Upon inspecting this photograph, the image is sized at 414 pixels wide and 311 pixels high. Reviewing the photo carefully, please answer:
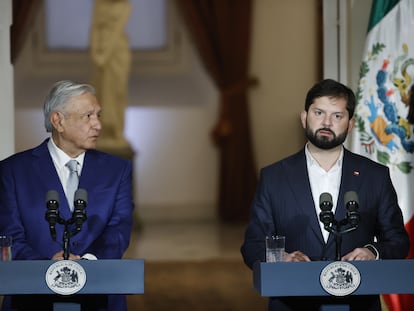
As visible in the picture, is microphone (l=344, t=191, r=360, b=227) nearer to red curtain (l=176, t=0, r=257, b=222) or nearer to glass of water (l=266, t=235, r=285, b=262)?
glass of water (l=266, t=235, r=285, b=262)

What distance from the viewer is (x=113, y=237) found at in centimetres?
383

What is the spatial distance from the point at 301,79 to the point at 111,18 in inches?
91.8

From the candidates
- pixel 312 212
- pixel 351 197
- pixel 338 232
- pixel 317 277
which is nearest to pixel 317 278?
pixel 317 277

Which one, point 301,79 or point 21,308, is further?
point 301,79

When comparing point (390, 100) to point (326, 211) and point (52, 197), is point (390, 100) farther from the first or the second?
point (52, 197)

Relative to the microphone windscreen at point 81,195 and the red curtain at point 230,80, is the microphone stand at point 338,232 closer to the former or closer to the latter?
the microphone windscreen at point 81,195

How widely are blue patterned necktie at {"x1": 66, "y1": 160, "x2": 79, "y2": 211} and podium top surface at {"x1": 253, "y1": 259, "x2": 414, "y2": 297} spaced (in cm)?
85

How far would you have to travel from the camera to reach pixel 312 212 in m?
3.75

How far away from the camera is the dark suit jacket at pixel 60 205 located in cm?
381

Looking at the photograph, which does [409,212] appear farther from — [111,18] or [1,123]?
[111,18]

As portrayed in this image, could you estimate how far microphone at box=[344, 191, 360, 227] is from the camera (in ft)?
11.1

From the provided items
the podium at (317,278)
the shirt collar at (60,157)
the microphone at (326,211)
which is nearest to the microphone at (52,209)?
the shirt collar at (60,157)

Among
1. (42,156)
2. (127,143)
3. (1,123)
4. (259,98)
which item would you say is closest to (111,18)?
(127,143)

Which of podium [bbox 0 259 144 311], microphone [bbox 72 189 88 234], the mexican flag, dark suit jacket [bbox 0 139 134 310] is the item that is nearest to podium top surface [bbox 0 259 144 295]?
podium [bbox 0 259 144 311]
